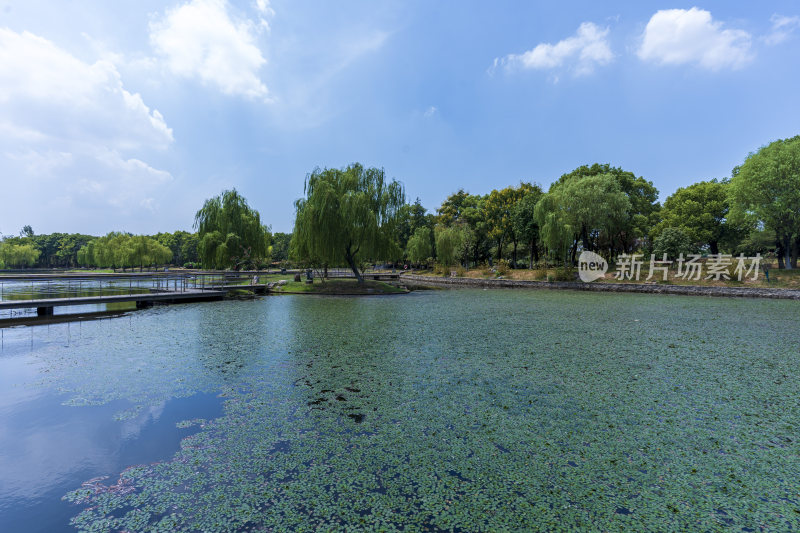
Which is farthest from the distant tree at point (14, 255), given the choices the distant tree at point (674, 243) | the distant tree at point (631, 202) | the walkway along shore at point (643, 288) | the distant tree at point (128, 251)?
the distant tree at point (674, 243)

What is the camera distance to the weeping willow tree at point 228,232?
2388cm

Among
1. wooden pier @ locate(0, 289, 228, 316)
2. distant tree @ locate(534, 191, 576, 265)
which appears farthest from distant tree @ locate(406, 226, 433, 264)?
wooden pier @ locate(0, 289, 228, 316)

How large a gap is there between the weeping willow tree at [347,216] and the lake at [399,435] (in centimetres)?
1136

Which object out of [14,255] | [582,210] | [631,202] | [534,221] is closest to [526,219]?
[534,221]

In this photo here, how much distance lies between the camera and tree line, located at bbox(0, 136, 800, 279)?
19.7 meters

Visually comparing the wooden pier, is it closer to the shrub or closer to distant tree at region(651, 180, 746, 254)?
the shrub

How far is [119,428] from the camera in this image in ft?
13.0

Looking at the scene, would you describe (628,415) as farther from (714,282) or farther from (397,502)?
(714,282)

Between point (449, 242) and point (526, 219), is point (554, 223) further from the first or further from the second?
point (449, 242)

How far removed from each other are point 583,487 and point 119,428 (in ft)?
15.7

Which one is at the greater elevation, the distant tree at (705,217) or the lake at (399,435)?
the distant tree at (705,217)

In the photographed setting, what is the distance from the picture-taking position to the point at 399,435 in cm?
375

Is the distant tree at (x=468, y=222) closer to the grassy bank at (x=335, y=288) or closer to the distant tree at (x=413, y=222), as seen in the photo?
the distant tree at (x=413, y=222)

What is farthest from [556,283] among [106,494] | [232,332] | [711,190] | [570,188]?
[106,494]
